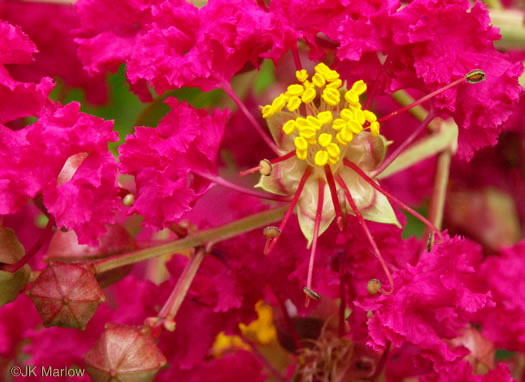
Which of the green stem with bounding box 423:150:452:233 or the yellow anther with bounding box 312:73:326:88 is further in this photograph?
the green stem with bounding box 423:150:452:233

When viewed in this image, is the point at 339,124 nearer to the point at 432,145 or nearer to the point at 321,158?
the point at 321,158

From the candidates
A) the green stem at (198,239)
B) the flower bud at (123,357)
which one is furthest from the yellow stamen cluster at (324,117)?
the flower bud at (123,357)

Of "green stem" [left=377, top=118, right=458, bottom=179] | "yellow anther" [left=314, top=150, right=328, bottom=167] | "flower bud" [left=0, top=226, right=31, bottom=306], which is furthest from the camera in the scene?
"green stem" [left=377, top=118, right=458, bottom=179]

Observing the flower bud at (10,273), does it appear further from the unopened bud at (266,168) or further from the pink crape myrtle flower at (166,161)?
the unopened bud at (266,168)

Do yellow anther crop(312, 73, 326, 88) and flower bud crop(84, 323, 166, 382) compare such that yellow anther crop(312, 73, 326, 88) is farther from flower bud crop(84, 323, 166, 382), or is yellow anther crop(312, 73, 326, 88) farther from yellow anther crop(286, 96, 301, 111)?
flower bud crop(84, 323, 166, 382)

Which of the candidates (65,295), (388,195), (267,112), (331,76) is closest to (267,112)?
(267,112)

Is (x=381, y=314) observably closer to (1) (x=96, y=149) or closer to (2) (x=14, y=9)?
(1) (x=96, y=149)

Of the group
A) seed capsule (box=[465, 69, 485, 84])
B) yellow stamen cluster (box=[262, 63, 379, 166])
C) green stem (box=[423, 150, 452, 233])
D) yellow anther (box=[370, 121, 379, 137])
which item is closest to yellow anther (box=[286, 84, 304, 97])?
yellow stamen cluster (box=[262, 63, 379, 166])
